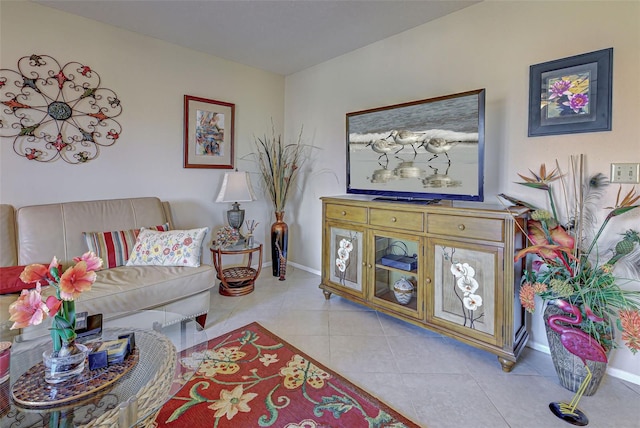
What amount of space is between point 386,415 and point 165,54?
340 centimetres

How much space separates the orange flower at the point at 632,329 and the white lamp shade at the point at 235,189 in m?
2.79

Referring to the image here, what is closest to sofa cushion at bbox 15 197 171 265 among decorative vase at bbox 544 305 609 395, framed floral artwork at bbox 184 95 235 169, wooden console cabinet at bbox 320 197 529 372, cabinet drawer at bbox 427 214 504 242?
framed floral artwork at bbox 184 95 235 169

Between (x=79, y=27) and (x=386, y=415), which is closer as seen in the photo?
(x=386, y=415)

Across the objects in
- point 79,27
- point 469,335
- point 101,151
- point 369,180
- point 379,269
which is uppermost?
point 79,27

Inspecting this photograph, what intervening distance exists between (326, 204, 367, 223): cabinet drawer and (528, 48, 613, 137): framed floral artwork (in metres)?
1.27

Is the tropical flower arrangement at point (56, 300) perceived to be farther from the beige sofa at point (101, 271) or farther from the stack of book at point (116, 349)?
the beige sofa at point (101, 271)

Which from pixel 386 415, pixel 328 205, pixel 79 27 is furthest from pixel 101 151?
pixel 386 415

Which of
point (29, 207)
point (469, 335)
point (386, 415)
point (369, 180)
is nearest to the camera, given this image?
point (386, 415)

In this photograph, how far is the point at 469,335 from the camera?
1.92 metres

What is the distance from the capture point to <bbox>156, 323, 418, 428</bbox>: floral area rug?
4.65ft

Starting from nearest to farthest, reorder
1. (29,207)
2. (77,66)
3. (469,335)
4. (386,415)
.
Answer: (386,415) → (469,335) → (29,207) → (77,66)

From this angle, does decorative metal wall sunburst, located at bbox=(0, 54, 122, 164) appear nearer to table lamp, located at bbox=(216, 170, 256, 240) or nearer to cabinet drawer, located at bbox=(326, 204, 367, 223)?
table lamp, located at bbox=(216, 170, 256, 240)

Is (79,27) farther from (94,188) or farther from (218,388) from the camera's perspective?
(218,388)

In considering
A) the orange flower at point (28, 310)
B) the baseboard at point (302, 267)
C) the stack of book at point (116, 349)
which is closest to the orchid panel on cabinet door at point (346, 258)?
the baseboard at point (302, 267)
